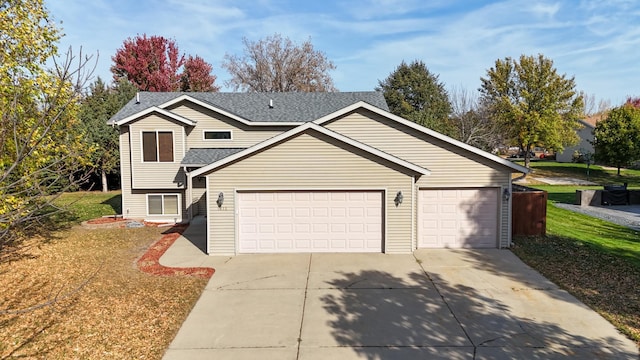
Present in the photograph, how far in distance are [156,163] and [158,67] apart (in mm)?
31286

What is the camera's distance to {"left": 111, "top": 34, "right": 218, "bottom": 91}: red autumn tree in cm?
4391

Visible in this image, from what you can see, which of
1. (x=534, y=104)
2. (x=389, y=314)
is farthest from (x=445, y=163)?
(x=534, y=104)

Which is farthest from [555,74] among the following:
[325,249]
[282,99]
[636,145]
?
[325,249]

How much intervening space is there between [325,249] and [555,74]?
1449 inches

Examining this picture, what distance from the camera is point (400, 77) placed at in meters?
46.7

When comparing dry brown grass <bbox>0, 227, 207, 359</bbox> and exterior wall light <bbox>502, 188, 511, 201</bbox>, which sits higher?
exterior wall light <bbox>502, 188, 511, 201</bbox>

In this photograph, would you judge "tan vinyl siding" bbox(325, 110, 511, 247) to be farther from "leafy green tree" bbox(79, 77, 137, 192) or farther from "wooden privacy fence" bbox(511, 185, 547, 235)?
"leafy green tree" bbox(79, 77, 137, 192)

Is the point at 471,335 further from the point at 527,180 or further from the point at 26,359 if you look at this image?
the point at 527,180

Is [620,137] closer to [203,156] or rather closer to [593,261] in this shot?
[593,261]

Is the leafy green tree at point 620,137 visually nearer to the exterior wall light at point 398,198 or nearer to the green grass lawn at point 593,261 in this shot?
the green grass lawn at point 593,261

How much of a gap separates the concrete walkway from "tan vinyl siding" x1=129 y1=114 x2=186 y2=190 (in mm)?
7098

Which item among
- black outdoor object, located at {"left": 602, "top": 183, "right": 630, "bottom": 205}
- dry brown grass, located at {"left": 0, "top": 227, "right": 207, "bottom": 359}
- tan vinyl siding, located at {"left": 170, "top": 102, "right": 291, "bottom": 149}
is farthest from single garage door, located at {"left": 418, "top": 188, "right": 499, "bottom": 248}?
black outdoor object, located at {"left": 602, "top": 183, "right": 630, "bottom": 205}

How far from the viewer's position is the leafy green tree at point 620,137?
36.3 m

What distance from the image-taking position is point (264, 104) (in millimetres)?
21797
